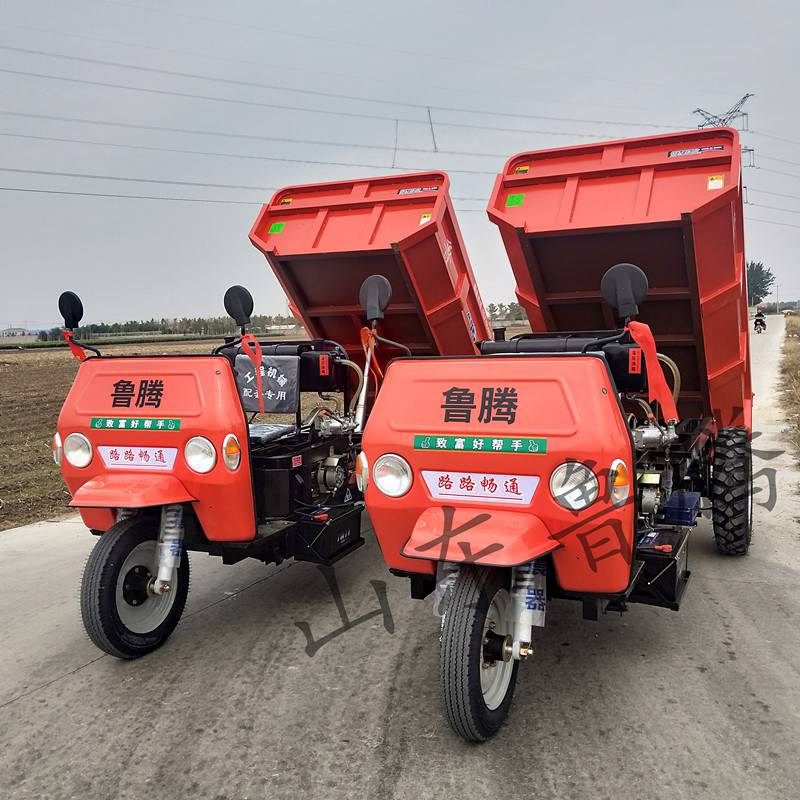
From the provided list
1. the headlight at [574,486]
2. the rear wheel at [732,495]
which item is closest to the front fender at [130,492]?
the headlight at [574,486]

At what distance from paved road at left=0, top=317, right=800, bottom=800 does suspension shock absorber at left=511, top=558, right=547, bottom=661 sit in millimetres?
445

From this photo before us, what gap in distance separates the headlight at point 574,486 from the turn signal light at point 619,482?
0.07m

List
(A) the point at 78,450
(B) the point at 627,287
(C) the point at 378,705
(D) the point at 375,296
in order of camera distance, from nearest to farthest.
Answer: (C) the point at 378,705
(B) the point at 627,287
(A) the point at 78,450
(D) the point at 375,296

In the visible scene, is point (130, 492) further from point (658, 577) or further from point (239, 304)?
point (658, 577)

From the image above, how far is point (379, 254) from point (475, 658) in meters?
3.91

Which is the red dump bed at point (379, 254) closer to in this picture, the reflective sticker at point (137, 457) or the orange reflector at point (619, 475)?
the reflective sticker at point (137, 457)

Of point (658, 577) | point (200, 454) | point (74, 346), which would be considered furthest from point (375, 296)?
point (658, 577)

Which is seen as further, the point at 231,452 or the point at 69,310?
the point at 69,310

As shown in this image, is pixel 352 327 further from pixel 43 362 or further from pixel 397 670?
pixel 43 362

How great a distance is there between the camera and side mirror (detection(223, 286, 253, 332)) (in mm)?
4879

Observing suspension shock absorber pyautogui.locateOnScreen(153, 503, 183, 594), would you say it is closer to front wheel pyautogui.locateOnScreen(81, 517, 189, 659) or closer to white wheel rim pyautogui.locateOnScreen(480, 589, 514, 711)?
front wheel pyautogui.locateOnScreen(81, 517, 189, 659)

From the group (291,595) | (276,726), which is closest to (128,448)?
(291,595)

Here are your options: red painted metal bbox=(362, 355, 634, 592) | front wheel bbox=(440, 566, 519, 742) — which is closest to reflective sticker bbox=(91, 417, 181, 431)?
red painted metal bbox=(362, 355, 634, 592)

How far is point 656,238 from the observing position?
516cm
